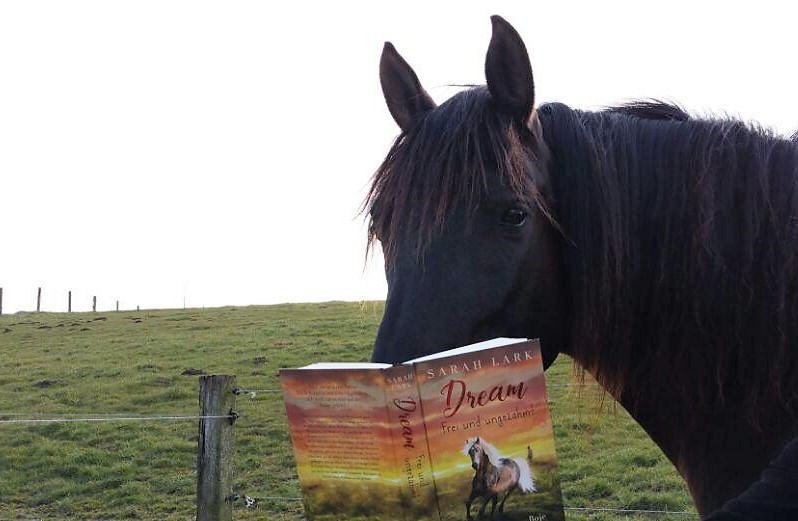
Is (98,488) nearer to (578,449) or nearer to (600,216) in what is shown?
(578,449)

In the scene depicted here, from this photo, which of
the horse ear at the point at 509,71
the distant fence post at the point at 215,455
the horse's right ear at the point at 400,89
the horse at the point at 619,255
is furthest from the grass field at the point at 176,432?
the horse ear at the point at 509,71

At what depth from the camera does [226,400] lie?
16.6 feet

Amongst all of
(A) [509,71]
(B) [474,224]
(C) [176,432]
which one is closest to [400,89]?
(A) [509,71]

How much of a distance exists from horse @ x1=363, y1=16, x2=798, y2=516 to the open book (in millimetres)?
253

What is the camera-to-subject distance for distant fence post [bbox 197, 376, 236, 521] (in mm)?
4922

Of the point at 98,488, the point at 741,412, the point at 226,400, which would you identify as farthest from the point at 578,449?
the point at 741,412

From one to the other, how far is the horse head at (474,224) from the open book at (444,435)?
248mm

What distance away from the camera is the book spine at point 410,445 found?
1432 millimetres

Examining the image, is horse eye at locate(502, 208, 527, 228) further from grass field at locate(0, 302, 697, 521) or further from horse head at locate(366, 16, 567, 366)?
grass field at locate(0, 302, 697, 521)

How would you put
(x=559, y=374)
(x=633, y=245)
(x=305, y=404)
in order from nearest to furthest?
(x=305, y=404) < (x=633, y=245) < (x=559, y=374)

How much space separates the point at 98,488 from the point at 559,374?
23.8 ft

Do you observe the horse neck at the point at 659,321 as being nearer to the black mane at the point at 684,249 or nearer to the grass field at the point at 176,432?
the black mane at the point at 684,249

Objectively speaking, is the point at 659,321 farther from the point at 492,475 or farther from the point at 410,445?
the point at 410,445

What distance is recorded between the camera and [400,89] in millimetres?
2334
